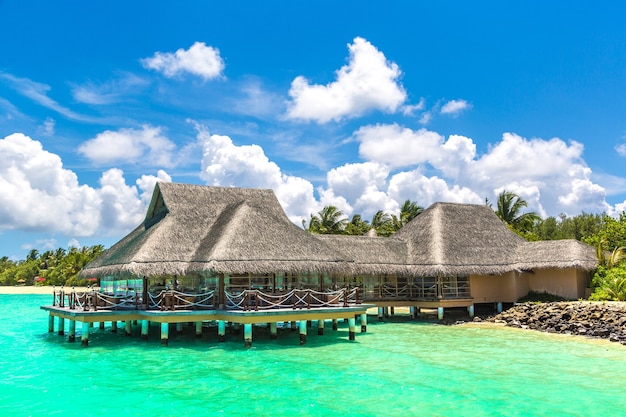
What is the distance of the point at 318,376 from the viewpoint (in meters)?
12.8

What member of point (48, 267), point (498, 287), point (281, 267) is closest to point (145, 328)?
point (281, 267)

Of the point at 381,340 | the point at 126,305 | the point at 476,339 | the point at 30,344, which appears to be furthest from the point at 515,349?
the point at 30,344

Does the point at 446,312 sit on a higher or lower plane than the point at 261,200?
lower

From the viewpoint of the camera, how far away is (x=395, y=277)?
25484 mm

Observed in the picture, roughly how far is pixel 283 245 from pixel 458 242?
10417 mm

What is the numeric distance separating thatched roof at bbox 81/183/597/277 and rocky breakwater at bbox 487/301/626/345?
6.47 ft

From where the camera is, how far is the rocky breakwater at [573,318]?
1889 cm

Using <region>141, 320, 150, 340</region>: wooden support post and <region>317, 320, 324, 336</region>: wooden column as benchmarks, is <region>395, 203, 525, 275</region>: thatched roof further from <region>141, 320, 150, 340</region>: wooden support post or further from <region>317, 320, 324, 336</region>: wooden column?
<region>141, 320, 150, 340</region>: wooden support post

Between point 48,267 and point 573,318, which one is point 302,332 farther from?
point 48,267

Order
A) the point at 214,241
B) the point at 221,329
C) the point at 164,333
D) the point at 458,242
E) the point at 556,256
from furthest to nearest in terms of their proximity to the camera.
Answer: the point at 458,242 → the point at 556,256 → the point at 214,241 → the point at 221,329 → the point at 164,333

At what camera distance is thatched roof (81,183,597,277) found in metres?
17.4

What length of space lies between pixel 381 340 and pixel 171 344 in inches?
269

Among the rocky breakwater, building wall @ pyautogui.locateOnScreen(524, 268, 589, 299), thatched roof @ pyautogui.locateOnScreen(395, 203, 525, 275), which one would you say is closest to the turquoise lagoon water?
the rocky breakwater

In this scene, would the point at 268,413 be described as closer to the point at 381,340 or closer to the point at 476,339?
the point at 381,340
